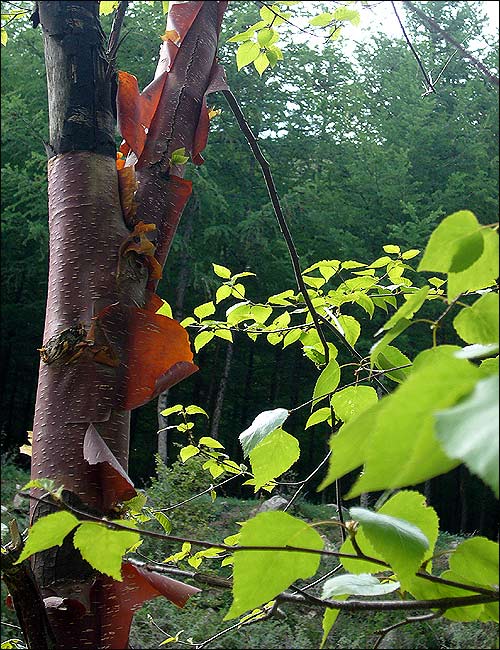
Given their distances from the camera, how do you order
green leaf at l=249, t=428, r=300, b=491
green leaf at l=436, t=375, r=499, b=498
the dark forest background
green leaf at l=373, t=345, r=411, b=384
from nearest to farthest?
green leaf at l=436, t=375, r=499, b=498 → green leaf at l=249, t=428, r=300, b=491 → green leaf at l=373, t=345, r=411, b=384 → the dark forest background

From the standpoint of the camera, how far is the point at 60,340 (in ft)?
2.32

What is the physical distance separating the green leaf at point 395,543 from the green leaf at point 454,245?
0.16 meters

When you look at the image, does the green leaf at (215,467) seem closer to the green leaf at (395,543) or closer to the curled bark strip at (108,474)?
the curled bark strip at (108,474)

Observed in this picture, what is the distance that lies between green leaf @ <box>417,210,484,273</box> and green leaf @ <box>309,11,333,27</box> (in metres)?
A: 0.98

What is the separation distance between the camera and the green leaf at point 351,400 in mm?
838

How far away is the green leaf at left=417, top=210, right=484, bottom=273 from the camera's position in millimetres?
349

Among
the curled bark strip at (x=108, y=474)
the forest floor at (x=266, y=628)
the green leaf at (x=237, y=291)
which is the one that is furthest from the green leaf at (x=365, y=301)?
the forest floor at (x=266, y=628)

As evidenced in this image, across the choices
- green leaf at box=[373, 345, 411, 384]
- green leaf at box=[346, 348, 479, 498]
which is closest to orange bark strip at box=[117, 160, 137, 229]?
green leaf at box=[373, 345, 411, 384]

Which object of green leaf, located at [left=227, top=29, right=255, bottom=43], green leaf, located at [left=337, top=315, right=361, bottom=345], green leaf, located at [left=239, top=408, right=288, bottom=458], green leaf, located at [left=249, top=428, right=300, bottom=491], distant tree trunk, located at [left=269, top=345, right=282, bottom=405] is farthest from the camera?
distant tree trunk, located at [left=269, top=345, right=282, bottom=405]

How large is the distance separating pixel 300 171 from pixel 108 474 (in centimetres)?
1210

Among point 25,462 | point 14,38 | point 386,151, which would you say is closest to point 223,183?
point 386,151

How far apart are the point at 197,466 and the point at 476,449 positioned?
241 inches

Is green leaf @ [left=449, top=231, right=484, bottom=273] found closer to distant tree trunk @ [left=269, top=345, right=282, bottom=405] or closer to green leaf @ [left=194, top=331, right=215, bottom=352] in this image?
green leaf @ [left=194, top=331, right=215, bottom=352]

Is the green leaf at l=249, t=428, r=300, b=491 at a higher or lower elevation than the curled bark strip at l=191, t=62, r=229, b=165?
lower
